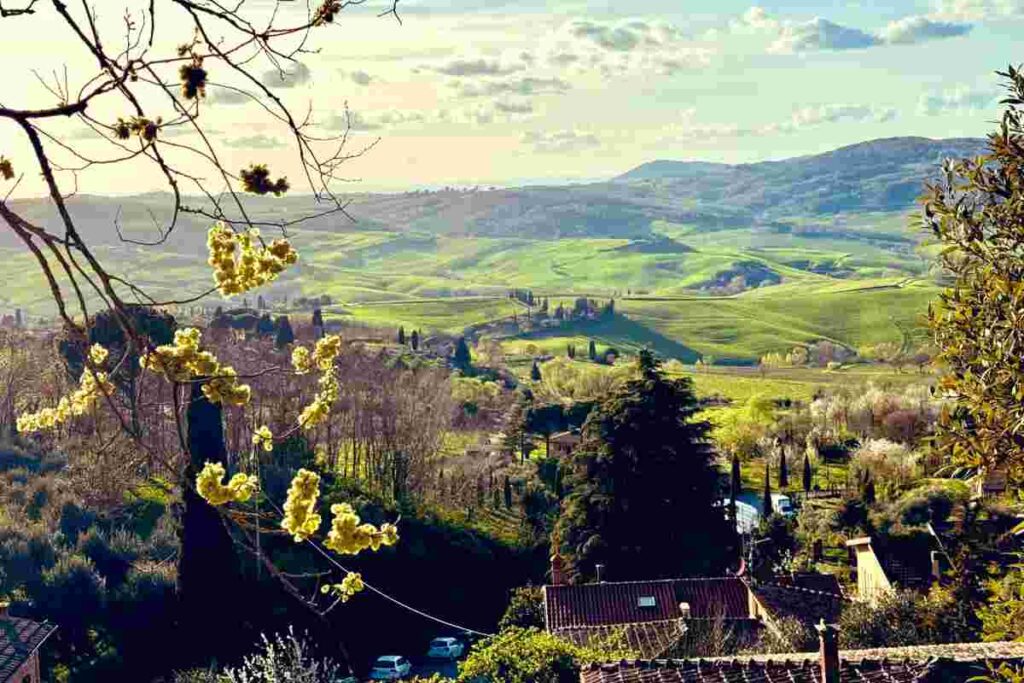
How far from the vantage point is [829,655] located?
11055mm

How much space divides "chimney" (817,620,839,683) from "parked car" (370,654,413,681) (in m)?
15.2

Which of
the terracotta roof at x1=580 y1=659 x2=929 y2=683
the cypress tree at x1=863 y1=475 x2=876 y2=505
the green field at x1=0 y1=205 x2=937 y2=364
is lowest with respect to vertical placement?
the green field at x1=0 y1=205 x2=937 y2=364

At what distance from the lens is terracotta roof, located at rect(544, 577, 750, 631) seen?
24672mm

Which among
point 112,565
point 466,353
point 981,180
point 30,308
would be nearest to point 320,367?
point 981,180

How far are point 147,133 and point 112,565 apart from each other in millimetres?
24874

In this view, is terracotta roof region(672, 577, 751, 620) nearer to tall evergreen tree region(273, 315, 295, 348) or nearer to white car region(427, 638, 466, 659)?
white car region(427, 638, 466, 659)

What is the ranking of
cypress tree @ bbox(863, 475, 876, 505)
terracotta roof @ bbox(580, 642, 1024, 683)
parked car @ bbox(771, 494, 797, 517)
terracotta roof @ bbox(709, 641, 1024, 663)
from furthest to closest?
parked car @ bbox(771, 494, 797, 517) → cypress tree @ bbox(863, 475, 876, 505) → terracotta roof @ bbox(580, 642, 1024, 683) → terracotta roof @ bbox(709, 641, 1024, 663)

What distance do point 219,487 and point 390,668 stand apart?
73.4ft

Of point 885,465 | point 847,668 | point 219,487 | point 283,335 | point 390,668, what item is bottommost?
point 885,465

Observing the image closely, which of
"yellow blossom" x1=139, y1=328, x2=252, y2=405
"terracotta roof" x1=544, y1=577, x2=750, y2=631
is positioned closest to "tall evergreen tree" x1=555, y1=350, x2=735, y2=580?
"terracotta roof" x1=544, y1=577, x2=750, y2=631

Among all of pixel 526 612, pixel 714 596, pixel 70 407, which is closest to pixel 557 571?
pixel 526 612

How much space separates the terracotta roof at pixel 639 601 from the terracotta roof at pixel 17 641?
32.4 ft

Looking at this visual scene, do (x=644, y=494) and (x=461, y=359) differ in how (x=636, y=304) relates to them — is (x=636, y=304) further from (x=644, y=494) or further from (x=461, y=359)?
(x=644, y=494)

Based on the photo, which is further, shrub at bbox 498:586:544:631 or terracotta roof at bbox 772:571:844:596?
terracotta roof at bbox 772:571:844:596
